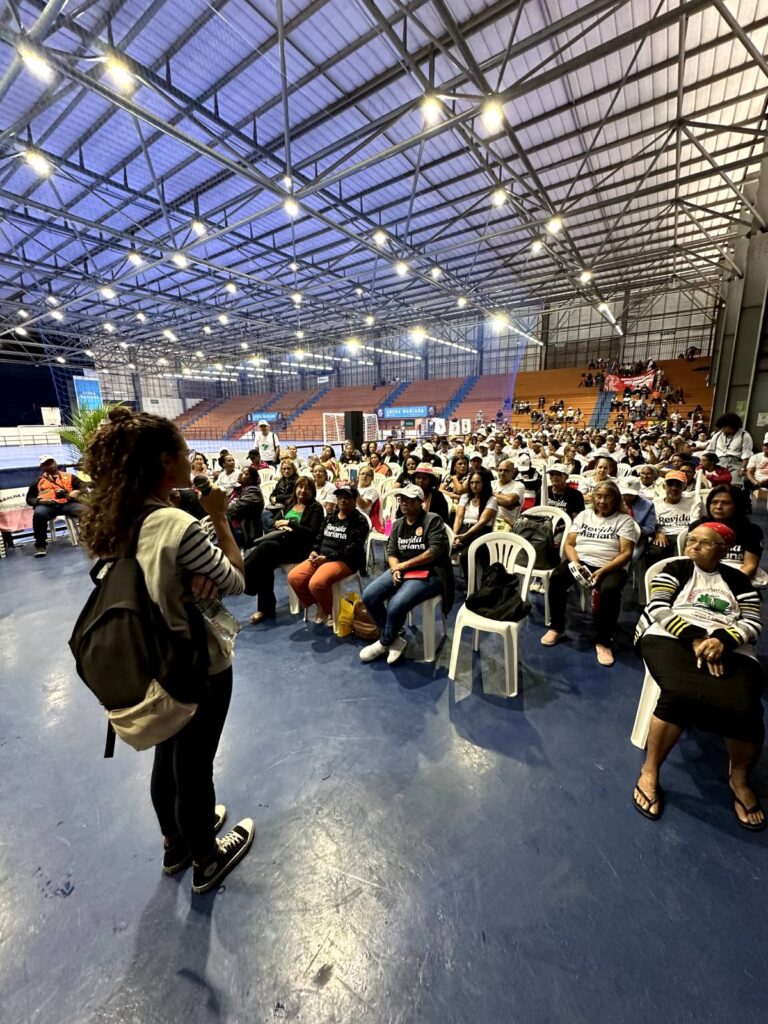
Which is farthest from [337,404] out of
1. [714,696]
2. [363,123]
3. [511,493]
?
[714,696]

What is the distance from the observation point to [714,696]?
1.64m

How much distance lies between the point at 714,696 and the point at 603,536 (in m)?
1.36

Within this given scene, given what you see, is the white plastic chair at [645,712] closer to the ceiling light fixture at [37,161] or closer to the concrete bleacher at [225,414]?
the ceiling light fixture at [37,161]

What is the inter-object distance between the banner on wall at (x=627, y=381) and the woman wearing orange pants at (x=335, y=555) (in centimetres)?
2095

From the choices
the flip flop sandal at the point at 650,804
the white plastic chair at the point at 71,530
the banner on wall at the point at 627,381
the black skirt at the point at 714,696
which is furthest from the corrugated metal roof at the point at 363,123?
the banner on wall at the point at 627,381

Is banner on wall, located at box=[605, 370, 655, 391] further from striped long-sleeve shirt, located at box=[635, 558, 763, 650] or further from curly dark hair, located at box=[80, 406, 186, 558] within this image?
curly dark hair, located at box=[80, 406, 186, 558]

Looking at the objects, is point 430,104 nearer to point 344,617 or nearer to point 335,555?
point 335,555

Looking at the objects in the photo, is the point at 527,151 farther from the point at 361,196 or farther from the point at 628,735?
the point at 628,735

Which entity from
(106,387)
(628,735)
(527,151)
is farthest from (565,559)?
(106,387)

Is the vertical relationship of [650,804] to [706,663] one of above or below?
below

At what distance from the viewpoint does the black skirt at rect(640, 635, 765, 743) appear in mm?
1601

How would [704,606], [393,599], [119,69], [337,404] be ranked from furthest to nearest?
[337,404] → [119,69] → [393,599] → [704,606]

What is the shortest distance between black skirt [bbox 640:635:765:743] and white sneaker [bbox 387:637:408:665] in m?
1.50

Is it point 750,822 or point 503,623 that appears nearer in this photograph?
point 750,822
